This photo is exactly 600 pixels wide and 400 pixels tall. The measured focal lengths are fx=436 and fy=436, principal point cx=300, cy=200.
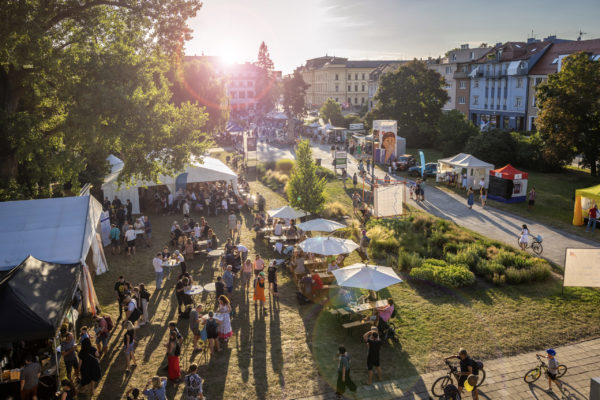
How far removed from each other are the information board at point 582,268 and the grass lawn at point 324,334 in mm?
617

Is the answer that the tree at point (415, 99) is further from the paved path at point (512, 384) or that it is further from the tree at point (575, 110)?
the paved path at point (512, 384)

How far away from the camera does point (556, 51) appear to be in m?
51.9

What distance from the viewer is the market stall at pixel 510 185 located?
27156mm

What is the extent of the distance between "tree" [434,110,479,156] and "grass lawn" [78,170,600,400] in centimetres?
3018

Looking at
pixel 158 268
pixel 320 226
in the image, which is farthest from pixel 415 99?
pixel 158 268

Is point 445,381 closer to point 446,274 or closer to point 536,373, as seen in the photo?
point 536,373

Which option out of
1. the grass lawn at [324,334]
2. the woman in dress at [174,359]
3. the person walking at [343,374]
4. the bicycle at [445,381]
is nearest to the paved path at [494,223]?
the grass lawn at [324,334]

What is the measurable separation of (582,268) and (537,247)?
15.3ft

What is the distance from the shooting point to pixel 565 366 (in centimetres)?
1055

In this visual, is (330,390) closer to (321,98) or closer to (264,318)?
(264,318)

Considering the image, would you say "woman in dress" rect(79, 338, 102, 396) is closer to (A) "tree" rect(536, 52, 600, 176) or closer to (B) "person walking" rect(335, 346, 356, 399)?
(B) "person walking" rect(335, 346, 356, 399)

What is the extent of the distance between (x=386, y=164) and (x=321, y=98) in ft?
248

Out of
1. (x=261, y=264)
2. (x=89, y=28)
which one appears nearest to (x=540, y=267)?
(x=261, y=264)

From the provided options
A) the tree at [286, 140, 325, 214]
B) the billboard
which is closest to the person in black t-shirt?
the tree at [286, 140, 325, 214]
